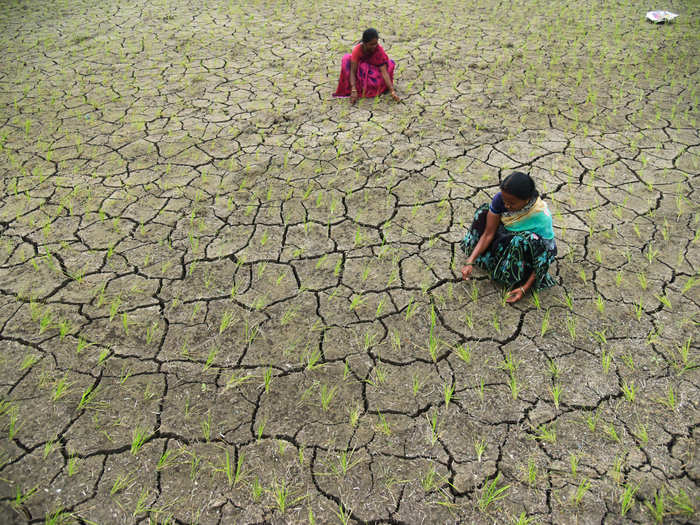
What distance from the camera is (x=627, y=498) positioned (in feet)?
5.23

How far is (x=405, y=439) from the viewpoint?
5.96 ft

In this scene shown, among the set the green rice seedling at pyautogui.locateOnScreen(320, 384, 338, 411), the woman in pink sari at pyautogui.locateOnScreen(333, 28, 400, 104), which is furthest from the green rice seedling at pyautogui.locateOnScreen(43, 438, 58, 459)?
the woman in pink sari at pyautogui.locateOnScreen(333, 28, 400, 104)

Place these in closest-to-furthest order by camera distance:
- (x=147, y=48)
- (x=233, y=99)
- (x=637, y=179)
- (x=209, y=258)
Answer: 1. (x=209, y=258)
2. (x=637, y=179)
3. (x=233, y=99)
4. (x=147, y=48)

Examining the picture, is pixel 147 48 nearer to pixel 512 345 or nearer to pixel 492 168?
pixel 492 168

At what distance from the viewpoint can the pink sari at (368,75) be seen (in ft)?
14.1

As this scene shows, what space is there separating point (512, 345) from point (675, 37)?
592 centimetres

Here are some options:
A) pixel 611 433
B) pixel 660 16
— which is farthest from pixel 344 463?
pixel 660 16

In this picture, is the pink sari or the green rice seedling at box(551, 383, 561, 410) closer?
the green rice seedling at box(551, 383, 561, 410)

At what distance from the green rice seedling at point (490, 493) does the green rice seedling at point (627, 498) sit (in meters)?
0.38

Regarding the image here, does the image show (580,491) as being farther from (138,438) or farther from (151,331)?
(151,331)

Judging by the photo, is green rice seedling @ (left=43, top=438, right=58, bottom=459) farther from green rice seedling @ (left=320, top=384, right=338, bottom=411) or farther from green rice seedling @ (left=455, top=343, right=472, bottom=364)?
green rice seedling @ (left=455, top=343, right=472, bottom=364)

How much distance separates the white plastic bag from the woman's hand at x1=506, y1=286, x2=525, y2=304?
20.1 ft

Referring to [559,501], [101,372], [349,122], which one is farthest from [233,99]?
[559,501]

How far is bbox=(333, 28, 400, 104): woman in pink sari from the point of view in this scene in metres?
4.24
